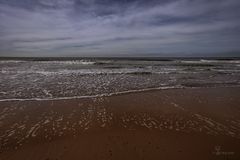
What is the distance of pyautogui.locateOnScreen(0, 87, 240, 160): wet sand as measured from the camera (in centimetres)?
453

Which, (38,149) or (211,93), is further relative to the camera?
(211,93)

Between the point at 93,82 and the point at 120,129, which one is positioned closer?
the point at 120,129

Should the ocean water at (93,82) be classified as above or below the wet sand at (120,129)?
above

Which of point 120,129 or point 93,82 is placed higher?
point 93,82

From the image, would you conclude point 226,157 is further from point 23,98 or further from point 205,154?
point 23,98

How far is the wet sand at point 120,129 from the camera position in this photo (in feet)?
14.9

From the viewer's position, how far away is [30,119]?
6.63 meters

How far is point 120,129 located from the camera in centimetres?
598

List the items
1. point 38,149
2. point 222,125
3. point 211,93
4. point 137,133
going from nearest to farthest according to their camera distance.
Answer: point 38,149
point 137,133
point 222,125
point 211,93

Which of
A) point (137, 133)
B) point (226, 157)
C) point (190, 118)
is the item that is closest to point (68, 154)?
point (137, 133)

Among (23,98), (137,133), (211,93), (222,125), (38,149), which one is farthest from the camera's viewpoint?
(211,93)

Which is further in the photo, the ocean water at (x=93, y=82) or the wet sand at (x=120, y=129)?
the ocean water at (x=93, y=82)

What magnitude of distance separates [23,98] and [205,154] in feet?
27.2

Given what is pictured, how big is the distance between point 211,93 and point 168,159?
8017 millimetres
